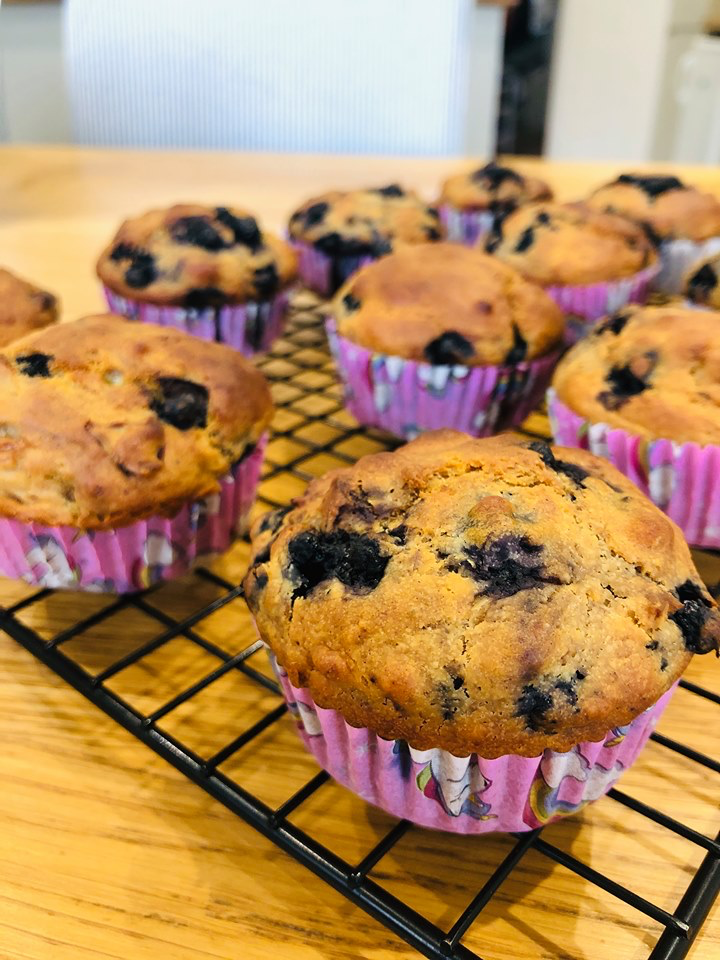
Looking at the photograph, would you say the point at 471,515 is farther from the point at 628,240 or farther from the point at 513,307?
the point at 628,240

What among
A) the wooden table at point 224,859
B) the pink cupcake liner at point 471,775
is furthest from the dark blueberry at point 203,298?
the pink cupcake liner at point 471,775

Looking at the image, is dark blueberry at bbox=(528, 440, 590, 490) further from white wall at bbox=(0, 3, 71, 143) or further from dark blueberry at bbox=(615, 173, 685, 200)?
white wall at bbox=(0, 3, 71, 143)

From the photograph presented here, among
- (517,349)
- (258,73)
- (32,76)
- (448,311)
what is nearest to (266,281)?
(448,311)

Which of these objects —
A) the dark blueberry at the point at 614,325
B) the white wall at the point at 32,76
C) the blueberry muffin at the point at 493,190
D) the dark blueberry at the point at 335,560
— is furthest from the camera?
the white wall at the point at 32,76

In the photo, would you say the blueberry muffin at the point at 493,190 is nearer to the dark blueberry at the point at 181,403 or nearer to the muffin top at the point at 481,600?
the dark blueberry at the point at 181,403

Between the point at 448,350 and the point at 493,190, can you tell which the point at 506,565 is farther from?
the point at 493,190

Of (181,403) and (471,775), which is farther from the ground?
(181,403)
